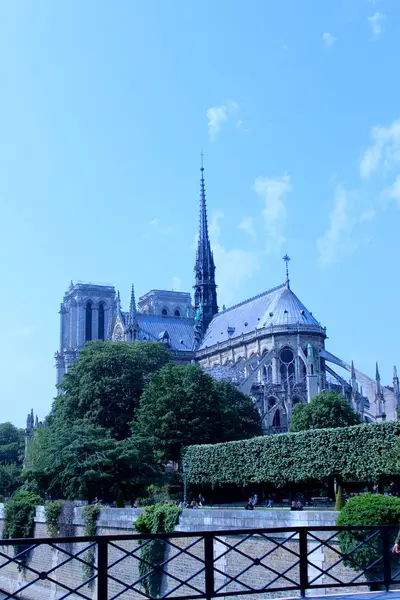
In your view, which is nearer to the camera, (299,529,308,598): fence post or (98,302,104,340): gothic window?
(299,529,308,598): fence post

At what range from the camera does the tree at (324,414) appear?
192 feet

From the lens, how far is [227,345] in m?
92.9

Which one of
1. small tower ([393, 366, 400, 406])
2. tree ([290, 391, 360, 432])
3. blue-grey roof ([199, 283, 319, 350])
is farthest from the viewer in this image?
blue-grey roof ([199, 283, 319, 350])

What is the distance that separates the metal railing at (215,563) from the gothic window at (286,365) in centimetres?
4689

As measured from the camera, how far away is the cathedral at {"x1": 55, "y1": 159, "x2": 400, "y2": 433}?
75812 mm

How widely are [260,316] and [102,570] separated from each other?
80.0 meters

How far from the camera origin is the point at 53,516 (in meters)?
34.5

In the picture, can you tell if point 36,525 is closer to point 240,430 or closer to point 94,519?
point 94,519

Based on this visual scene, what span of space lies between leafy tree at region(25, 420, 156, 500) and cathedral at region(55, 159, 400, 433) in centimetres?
2971

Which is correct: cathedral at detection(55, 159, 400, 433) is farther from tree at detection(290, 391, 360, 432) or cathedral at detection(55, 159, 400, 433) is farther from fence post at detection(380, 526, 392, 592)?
fence post at detection(380, 526, 392, 592)

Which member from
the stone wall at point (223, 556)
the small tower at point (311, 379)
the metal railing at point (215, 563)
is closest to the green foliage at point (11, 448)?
the small tower at point (311, 379)

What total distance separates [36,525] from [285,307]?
5276 centimetres

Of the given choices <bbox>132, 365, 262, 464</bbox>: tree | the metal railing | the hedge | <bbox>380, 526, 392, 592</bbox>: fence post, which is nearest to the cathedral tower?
<bbox>132, 365, 262, 464</bbox>: tree

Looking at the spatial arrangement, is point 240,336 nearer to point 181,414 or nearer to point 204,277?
point 204,277
